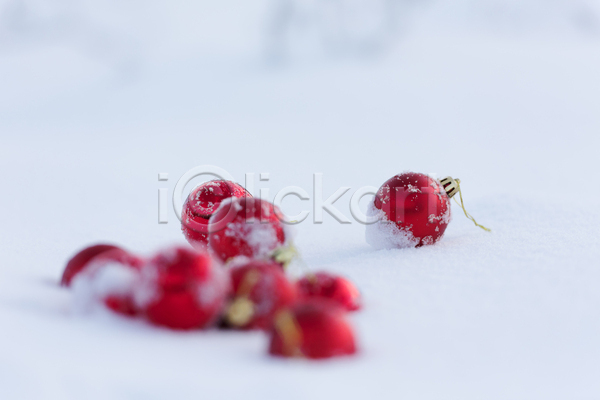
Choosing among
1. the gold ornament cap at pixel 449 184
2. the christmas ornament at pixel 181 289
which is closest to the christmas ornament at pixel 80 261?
the christmas ornament at pixel 181 289

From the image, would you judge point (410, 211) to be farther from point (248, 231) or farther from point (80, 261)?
point (80, 261)

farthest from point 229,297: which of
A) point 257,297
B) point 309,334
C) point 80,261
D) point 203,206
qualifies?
point 203,206

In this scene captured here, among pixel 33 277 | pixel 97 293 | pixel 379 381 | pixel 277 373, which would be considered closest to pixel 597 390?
pixel 379 381

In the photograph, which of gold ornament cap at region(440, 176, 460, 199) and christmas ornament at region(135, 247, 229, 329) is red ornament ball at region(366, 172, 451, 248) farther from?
christmas ornament at region(135, 247, 229, 329)

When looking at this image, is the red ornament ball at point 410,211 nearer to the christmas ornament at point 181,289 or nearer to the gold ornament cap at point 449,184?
the gold ornament cap at point 449,184

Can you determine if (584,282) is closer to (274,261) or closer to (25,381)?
(274,261)

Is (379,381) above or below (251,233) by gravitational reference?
below
